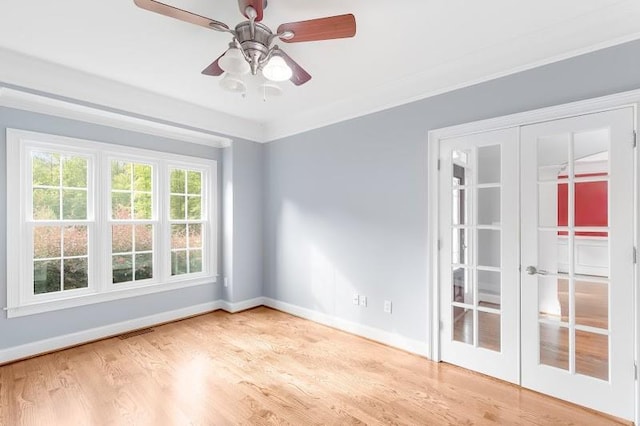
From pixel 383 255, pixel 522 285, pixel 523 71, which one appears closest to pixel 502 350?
pixel 522 285

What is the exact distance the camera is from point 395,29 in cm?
230

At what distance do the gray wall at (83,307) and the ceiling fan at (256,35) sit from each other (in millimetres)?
2043

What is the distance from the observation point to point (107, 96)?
10.4 ft

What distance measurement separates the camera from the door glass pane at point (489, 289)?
8.70 ft

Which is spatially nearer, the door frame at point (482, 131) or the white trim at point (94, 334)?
the door frame at point (482, 131)

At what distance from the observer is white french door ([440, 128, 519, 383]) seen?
256 cm

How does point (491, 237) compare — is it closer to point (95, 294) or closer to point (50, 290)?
point (95, 294)

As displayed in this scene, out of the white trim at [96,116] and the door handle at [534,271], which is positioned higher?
the white trim at [96,116]

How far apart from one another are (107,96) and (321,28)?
253 cm

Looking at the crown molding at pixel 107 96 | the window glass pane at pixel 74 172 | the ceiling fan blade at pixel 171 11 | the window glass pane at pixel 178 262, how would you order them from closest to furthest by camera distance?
1. the ceiling fan blade at pixel 171 11
2. the crown molding at pixel 107 96
3. the window glass pane at pixel 74 172
4. the window glass pane at pixel 178 262

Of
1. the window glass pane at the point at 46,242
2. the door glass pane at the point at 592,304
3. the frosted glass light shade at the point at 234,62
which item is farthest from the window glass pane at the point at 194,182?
the door glass pane at the point at 592,304

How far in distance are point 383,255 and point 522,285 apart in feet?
4.17

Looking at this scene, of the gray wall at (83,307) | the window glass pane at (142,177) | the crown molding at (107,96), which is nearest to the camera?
the crown molding at (107,96)

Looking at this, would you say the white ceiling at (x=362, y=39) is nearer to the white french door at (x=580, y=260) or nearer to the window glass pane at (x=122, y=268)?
the white french door at (x=580, y=260)
